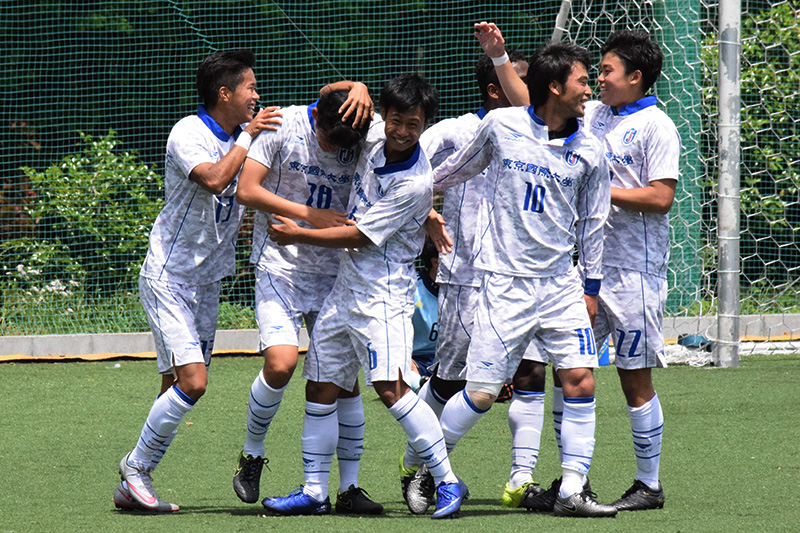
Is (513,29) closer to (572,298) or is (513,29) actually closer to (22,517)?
(572,298)

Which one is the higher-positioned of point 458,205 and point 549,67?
point 549,67

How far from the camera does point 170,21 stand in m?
10.7

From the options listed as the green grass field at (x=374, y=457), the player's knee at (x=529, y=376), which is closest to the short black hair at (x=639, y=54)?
the player's knee at (x=529, y=376)

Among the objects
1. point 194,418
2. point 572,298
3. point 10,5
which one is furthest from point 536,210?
point 10,5

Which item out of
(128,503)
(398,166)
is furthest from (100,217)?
(398,166)

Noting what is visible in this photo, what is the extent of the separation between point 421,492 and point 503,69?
170 cm

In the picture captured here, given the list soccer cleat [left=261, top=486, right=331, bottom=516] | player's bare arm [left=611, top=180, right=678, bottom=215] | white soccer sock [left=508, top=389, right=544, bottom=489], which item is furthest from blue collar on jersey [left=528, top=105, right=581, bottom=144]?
soccer cleat [left=261, top=486, right=331, bottom=516]

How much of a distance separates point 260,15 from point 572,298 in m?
7.64

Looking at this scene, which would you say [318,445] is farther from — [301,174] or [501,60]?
[501,60]

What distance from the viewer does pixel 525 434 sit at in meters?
4.20

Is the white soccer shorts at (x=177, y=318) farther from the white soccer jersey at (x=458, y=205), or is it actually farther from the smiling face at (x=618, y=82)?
the smiling face at (x=618, y=82)

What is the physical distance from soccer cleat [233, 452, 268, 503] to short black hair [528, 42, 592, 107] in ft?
5.66

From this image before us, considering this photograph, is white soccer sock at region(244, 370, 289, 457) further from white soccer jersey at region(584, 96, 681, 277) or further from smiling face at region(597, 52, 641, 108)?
smiling face at region(597, 52, 641, 108)

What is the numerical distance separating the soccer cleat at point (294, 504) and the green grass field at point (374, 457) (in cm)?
6
